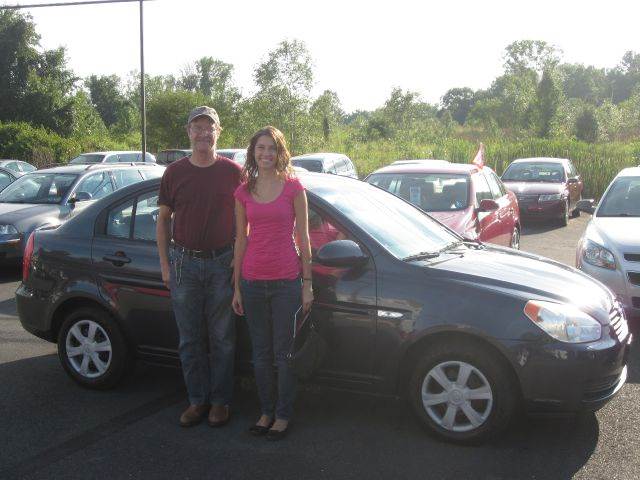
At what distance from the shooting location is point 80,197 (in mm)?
11023

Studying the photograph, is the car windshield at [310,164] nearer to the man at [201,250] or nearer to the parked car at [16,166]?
the parked car at [16,166]

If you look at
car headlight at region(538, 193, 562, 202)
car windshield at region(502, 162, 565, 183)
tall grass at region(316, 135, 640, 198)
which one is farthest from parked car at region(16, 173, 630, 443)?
tall grass at region(316, 135, 640, 198)

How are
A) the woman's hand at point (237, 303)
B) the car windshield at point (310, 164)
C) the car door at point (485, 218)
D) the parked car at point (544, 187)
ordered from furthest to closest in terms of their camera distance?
the car windshield at point (310, 164), the parked car at point (544, 187), the car door at point (485, 218), the woman's hand at point (237, 303)

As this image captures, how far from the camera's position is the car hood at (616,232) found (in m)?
6.76

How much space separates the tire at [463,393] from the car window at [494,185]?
A: 19.9 ft

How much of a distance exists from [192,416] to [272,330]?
2.79 ft

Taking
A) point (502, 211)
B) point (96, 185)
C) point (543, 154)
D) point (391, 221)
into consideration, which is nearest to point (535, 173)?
point (543, 154)

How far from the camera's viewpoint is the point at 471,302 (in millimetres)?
3990

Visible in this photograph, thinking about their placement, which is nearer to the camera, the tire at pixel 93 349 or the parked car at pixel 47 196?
the tire at pixel 93 349

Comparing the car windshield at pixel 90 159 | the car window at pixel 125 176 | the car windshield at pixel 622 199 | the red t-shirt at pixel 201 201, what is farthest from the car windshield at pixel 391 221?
the car windshield at pixel 90 159

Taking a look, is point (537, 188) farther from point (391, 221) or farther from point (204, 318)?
point (204, 318)

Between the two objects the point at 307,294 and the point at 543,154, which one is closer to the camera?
the point at 307,294

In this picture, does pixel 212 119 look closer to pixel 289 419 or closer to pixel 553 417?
pixel 289 419

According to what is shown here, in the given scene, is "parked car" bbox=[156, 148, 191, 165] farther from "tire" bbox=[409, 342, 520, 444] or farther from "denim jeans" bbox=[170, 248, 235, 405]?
"tire" bbox=[409, 342, 520, 444]
